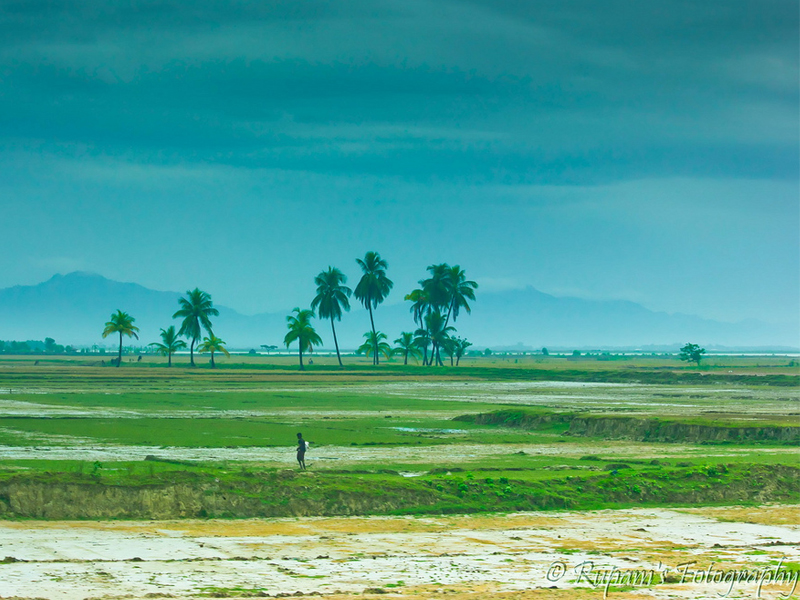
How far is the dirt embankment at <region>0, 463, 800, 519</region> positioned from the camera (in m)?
20.6

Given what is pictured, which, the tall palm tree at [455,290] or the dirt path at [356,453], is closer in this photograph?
the dirt path at [356,453]

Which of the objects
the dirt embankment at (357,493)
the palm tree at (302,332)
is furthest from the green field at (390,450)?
the palm tree at (302,332)

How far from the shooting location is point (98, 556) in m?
16.3

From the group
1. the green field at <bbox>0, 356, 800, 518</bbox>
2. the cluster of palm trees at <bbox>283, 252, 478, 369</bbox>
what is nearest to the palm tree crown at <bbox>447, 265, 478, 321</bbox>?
the cluster of palm trees at <bbox>283, 252, 478, 369</bbox>

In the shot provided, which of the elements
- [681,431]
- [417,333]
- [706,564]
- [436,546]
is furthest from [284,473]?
[417,333]

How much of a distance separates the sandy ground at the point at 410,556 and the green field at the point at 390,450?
3.95 ft

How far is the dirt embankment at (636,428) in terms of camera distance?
38.8 meters

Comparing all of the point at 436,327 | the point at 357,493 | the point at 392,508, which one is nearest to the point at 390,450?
the point at 357,493

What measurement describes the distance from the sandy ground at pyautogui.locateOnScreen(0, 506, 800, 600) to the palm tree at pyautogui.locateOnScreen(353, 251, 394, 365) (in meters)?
117

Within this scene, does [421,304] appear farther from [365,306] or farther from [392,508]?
[392,508]

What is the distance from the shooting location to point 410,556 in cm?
1691

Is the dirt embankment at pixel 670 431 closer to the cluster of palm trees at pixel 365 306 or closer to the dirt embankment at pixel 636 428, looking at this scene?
the dirt embankment at pixel 636 428

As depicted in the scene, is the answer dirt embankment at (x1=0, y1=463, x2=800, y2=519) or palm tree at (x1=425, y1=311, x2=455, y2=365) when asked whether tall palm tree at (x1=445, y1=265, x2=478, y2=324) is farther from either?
dirt embankment at (x1=0, y1=463, x2=800, y2=519)

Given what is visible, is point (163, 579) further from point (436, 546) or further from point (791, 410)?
point (791, 410)
